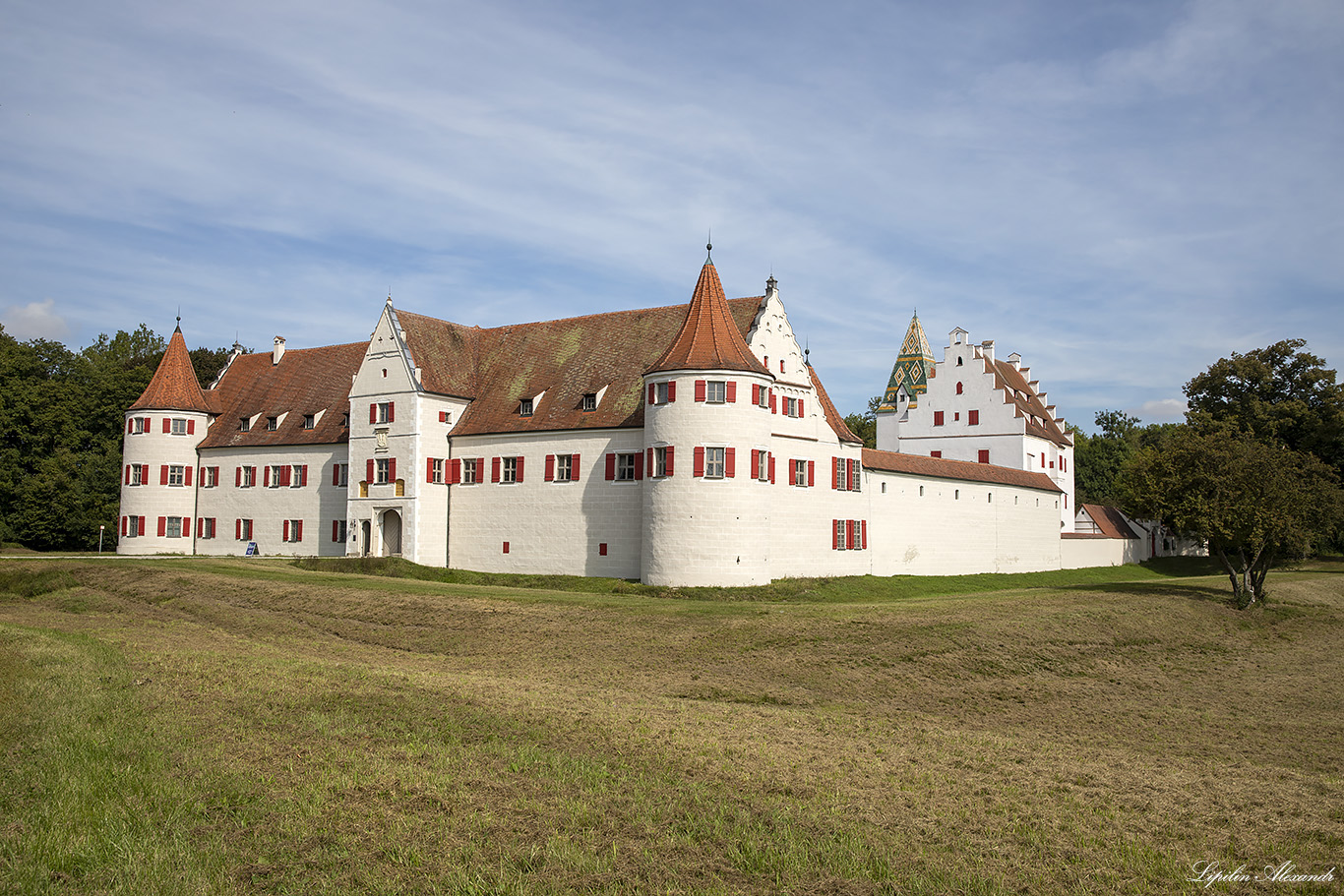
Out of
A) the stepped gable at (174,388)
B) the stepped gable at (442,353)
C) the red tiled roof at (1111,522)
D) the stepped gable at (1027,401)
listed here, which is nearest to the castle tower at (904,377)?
the stepped gable at (1027,401)

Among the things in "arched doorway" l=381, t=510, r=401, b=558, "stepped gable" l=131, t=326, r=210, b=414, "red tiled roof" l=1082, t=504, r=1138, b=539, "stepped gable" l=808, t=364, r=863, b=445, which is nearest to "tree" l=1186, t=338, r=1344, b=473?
"red tiled roof" l=1082, t=504, r=1138, b=539

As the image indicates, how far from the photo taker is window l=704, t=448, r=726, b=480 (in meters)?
37.3

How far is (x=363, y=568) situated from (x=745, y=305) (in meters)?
19.6

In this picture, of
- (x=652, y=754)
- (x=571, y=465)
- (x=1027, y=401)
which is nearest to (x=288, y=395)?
(x=571, y=465)

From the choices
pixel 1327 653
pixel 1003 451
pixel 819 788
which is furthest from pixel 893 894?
pixel 1003 451

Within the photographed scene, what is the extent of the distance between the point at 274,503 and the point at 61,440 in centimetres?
1995

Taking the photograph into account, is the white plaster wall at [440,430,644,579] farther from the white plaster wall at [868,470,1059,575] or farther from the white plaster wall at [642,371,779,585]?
the white plaster wall at [868,470,1059,575]

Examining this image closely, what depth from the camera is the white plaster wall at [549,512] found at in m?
40.8

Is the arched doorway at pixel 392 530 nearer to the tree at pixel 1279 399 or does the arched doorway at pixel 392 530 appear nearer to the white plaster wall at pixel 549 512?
the white plaster wall at pixel 549 512

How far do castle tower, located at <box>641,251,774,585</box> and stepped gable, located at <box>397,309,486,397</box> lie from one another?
1258 cm

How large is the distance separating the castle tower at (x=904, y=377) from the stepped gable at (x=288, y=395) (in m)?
38.7

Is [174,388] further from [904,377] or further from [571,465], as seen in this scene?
[904,377]

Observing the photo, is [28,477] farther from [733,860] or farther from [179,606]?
[733,860]

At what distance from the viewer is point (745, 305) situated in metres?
43.1
